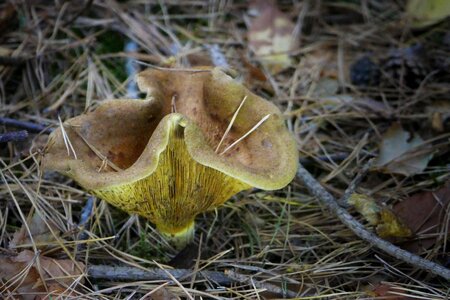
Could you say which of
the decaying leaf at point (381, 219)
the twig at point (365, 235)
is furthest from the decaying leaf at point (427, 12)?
the decaying leaf at point (381, 219)

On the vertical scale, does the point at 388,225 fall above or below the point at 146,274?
above

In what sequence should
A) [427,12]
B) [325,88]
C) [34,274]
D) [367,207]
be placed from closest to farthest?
[34,274] → [367,207] → [325,88] → [427,12]

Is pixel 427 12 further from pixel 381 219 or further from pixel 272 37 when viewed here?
pixel 381 219

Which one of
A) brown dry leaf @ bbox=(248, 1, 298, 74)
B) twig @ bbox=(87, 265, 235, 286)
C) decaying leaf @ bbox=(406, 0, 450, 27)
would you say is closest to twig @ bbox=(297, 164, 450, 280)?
twig @ bbox=(87, 265, 235, 286)

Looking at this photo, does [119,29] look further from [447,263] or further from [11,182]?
[447,263]

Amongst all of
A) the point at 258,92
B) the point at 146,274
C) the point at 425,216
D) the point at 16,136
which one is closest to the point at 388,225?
the point at 425,216

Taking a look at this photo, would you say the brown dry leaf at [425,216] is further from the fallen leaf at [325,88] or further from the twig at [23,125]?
the twig at [23,125]

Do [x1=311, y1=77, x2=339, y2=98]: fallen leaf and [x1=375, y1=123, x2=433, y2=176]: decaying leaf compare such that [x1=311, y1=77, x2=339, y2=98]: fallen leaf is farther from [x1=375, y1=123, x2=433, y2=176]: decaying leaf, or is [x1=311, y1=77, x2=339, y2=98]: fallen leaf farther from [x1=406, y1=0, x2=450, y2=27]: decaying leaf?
[x1=406, y1=0, x2=450, y2=27]: decaying leaf
